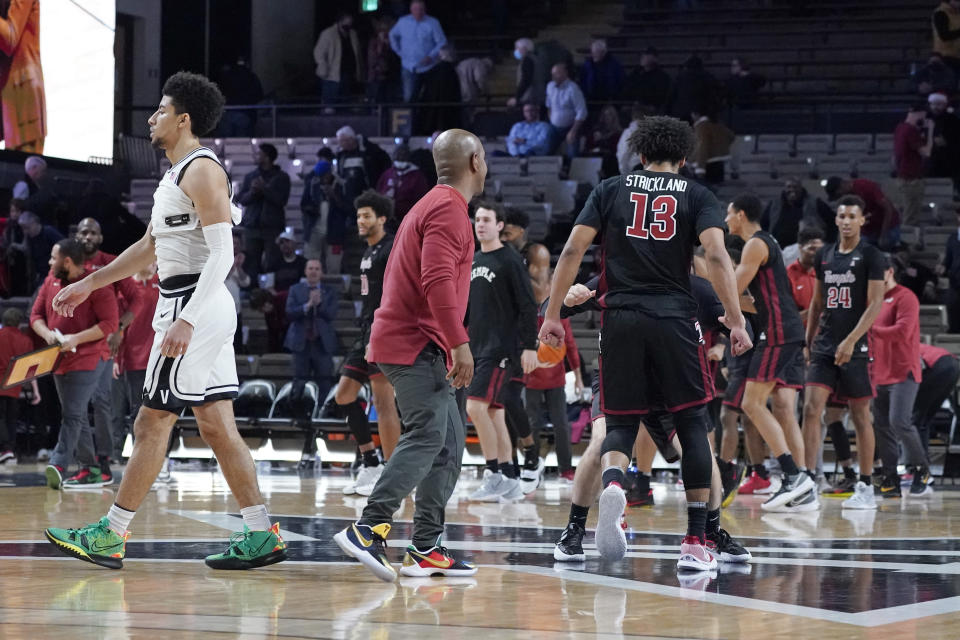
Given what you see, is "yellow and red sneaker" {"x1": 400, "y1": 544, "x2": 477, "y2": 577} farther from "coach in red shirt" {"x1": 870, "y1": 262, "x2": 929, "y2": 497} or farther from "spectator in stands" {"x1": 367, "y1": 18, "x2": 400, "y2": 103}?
"spectator in stands" {"x1": 367, "y1": 18, "x2": 400, "y2": 103}

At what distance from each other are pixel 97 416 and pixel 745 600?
700 cm

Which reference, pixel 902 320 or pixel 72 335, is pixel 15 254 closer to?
pixel 72 335

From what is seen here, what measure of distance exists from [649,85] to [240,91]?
261 inches

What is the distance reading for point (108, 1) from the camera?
18.4 meters

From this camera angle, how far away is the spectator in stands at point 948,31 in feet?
59.0

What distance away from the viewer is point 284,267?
15484 millimetres

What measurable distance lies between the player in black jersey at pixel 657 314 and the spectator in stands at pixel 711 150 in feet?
34.9

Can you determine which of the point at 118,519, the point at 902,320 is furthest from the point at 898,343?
the point at 118,519

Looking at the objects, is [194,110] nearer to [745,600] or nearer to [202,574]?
[202,574]

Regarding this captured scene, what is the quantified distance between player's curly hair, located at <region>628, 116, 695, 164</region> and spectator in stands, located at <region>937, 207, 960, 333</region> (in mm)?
8889

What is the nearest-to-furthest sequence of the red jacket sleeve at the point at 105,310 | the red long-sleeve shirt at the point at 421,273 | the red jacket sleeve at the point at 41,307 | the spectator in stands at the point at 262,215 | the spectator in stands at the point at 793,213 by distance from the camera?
1. the red long-sleeve shirt at the point at 421,273
2. the red jacket sleeve at the point at 105,310
3. the red jacket sleeve at the point at 41,307
4. the spectator in stands at the point at 793,213
5. the spectator in stands at the point at 262,215

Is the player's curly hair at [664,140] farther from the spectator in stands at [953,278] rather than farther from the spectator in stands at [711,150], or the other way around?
the spectator in stands at [711,150]

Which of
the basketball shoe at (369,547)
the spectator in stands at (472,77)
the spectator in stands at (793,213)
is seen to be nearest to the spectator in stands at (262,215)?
the spectator in stands at (472,77)

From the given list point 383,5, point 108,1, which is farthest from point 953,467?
point 383,5
